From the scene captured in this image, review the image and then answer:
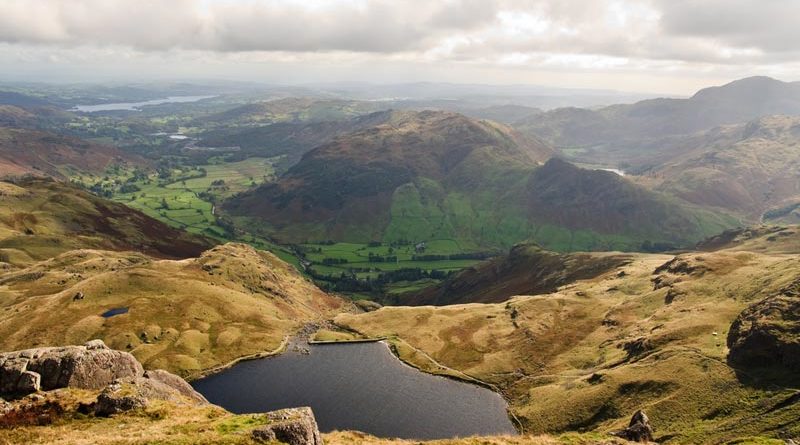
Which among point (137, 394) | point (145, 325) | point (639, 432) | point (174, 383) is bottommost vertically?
point (145, 325)

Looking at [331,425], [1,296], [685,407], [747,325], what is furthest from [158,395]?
[1,296]

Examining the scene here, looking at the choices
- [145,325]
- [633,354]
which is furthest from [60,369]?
[633,354]

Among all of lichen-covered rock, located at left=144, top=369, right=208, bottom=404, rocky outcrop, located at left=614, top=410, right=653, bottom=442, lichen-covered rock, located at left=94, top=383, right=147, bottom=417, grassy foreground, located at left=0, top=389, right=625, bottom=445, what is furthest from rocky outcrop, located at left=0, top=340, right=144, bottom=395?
rocky outcrop, located at left=614, top=410, right=653, bottom=442

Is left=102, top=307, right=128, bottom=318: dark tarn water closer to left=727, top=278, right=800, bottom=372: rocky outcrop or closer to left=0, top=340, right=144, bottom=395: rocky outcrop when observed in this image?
left=0, top=340, right=144, bottom=395: rocky outcrop

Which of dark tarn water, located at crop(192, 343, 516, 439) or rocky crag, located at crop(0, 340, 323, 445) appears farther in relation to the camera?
dark tarn water, located at crop(192, 343, 516, 439)

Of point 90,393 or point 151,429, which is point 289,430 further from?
point 90,393

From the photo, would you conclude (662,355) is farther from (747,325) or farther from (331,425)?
(331,425)
